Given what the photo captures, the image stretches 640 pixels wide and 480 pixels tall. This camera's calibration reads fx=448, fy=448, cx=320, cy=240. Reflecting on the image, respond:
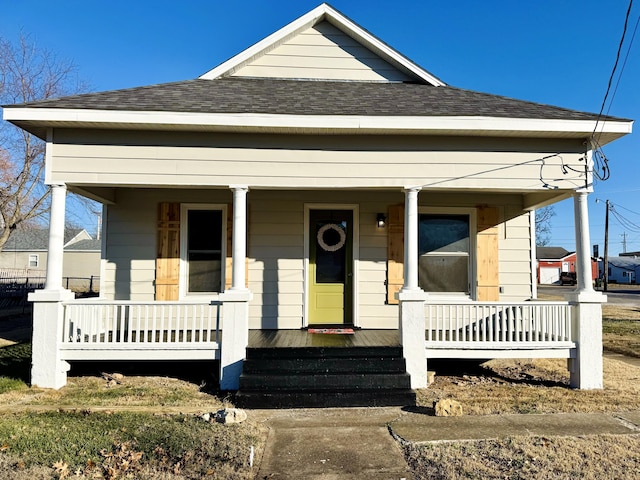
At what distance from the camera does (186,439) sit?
3936 millimetres

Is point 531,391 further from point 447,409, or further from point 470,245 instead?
point 470,245

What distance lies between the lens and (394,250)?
24.5 feet

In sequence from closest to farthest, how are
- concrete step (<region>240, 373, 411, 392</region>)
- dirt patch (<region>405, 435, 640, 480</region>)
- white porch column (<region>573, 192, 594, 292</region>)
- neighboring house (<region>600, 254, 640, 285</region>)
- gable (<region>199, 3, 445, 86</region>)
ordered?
dirt patch (<region>405, 435, 640, 480</region>)
concrete step (<region>240, 373, 411, 392</region>)
white porch column (<region>573, 192, 594, 292</region>)
gable (<region>199, 3, 445, 86</region>)
neighboring house (<region>600, 254, 640, 285</region>)

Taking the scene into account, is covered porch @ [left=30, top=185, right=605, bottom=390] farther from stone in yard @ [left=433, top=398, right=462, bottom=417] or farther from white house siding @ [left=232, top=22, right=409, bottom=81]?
white house siding @ [left=232, top=22, right=409, bottom=81]

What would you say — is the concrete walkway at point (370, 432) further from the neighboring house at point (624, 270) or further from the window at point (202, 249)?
the neighboring house at point (624, 270)

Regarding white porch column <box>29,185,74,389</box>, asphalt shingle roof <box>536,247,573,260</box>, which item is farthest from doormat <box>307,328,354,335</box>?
asphalt shingle roof <box>536,247,573,260</box>

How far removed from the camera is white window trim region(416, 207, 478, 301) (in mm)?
7586

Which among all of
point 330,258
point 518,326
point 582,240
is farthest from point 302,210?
point 582,240

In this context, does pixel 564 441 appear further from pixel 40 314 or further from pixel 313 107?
pixel 40 314

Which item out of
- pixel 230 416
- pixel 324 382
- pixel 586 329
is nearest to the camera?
pixel 230 416

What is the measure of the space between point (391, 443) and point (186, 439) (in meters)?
1.82

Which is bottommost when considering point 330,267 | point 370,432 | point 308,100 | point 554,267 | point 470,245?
point 370,432

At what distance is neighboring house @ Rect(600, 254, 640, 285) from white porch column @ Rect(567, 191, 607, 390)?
166 ft

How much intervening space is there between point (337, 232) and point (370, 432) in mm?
3914
